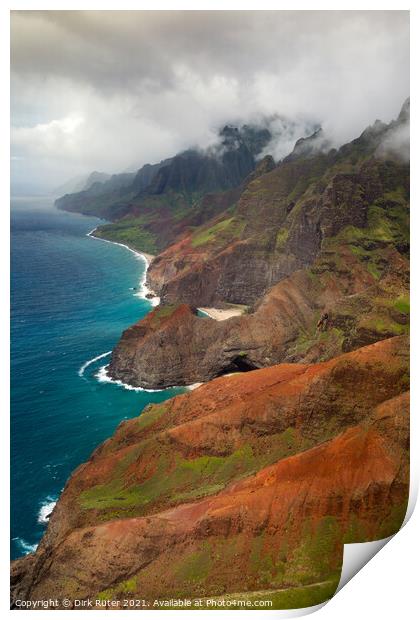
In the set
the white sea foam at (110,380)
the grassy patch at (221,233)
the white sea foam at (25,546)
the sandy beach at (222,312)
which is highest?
the grassy patch at (221,233)

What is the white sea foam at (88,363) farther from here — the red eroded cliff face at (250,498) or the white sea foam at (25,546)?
the red eroded cliff face at (250,498)

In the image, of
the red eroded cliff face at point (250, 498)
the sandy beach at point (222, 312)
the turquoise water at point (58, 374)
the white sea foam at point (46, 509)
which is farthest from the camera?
the sandy beach at point (222, 312)

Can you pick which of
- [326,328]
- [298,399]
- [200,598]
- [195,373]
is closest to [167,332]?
[195,373]

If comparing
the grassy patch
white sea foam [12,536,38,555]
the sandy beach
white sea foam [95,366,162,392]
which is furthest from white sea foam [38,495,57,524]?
the grassy patch

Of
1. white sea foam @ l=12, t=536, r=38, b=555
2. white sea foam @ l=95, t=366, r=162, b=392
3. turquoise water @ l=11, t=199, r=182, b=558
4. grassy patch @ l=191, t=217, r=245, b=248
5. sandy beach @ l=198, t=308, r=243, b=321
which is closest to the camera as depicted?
white sea foam @ l=12, t=536, r=38, b=555

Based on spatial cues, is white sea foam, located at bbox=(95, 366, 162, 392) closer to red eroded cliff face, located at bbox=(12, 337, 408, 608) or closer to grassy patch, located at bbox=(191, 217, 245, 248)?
red eroded cliff face, located at bbox=(12, 337, 408, 608)

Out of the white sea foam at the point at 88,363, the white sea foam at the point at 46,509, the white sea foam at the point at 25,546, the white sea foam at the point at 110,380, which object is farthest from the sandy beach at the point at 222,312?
the white sea foam at the point at 25,546

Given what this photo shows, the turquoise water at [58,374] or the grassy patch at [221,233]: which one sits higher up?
the grassy patch at [221,233]

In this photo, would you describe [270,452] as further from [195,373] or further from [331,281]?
[331,281]
